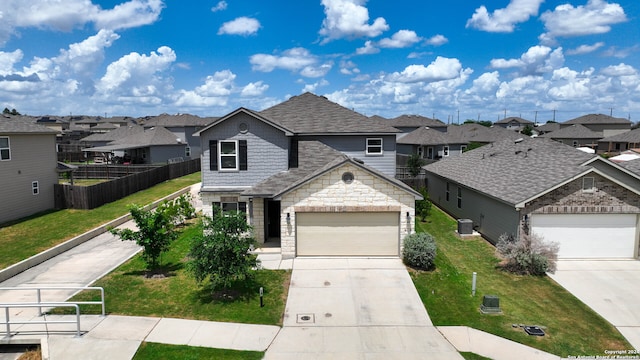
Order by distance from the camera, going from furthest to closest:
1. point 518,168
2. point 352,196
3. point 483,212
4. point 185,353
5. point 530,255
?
point 483,212 → point 518,168 → point 352,196 → point 530,255 → point 185,353

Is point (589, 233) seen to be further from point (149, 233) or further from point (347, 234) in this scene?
point (149, 233)

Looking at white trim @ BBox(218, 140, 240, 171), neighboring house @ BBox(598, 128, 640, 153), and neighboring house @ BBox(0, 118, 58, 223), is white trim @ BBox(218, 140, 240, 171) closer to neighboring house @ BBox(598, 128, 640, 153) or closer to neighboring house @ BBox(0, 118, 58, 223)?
neighboring house @ BBox(0, 118, 58, 223)

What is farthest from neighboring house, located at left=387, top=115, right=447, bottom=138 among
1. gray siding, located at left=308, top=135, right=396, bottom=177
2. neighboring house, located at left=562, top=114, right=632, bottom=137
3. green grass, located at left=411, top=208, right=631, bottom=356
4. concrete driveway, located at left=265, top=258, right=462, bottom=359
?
concrete driveway, located at left=265, top=258, right=462, bottom=359

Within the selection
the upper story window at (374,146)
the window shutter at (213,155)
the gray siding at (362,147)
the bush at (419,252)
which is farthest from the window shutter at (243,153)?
the bush at (419,252)

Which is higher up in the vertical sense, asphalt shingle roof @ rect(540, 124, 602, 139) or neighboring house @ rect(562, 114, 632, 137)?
neighboring house @ rect(562, 114, 632, 137)

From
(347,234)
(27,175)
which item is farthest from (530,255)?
(27,175)

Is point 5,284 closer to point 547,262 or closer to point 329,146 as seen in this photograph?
point 329,146

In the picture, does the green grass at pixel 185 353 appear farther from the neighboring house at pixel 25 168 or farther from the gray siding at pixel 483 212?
the neighboring house at pixel 25 168
